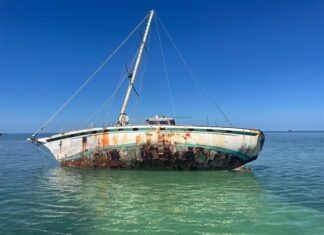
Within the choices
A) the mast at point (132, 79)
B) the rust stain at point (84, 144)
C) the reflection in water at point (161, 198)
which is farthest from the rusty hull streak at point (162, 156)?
the mast at point (132, 79)

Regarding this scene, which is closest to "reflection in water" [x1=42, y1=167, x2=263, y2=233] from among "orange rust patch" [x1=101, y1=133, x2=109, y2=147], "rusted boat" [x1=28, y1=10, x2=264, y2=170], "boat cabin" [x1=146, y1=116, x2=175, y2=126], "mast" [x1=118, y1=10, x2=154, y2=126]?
"rusted boat" [x1=28, y1=10, x2=264, y2=170]

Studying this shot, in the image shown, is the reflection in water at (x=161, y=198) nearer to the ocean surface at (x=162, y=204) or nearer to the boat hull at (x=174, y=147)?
the ocean surface at (x=162, y=204)

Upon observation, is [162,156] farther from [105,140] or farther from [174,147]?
[105,140]

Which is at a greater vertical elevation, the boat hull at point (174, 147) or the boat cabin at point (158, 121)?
the boat cabin at point (158, 121)

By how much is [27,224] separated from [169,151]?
1225cm

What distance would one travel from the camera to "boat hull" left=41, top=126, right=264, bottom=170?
20.6m

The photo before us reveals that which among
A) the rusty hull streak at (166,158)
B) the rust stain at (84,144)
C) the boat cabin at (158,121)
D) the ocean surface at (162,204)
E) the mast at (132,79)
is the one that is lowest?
the ocean surface at (162,204)

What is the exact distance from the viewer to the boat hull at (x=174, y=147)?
20.6 metres

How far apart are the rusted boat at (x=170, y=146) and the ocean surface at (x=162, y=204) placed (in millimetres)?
1807

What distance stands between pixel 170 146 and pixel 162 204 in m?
8.92

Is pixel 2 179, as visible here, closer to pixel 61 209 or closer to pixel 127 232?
pixel 61 209

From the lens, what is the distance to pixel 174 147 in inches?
817

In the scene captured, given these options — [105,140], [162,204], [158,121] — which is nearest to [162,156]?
[158,121]

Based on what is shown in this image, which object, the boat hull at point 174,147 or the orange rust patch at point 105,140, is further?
the orange rust patch at point 105,140
